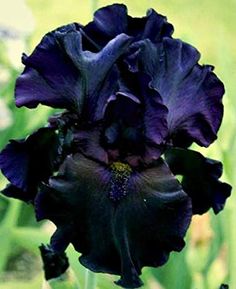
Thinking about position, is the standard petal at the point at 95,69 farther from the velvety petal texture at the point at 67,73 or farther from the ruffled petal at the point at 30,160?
the ruffled petal at the point at 30,160

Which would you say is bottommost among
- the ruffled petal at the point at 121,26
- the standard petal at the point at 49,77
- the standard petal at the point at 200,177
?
the standard petal at the point at 200,177

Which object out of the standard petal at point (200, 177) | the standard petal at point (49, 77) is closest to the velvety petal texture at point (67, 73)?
the standard petal at point (49, 77)

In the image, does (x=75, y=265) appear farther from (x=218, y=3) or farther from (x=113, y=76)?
(x=218, y=3)

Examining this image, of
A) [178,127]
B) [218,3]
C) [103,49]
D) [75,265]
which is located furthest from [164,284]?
[218,3]

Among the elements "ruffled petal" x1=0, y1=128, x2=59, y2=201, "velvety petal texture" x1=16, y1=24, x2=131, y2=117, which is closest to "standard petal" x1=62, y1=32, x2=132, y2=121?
"velvety petal texture" x1=16, y1=24, x2=131, y2=117

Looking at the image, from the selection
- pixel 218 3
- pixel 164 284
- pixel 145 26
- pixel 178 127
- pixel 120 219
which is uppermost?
pixel 218 3

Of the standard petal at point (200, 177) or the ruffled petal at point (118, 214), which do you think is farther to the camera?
the standard petal at point (200, 177)

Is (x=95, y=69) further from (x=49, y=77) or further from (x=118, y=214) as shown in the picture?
(x=118, y=214)
